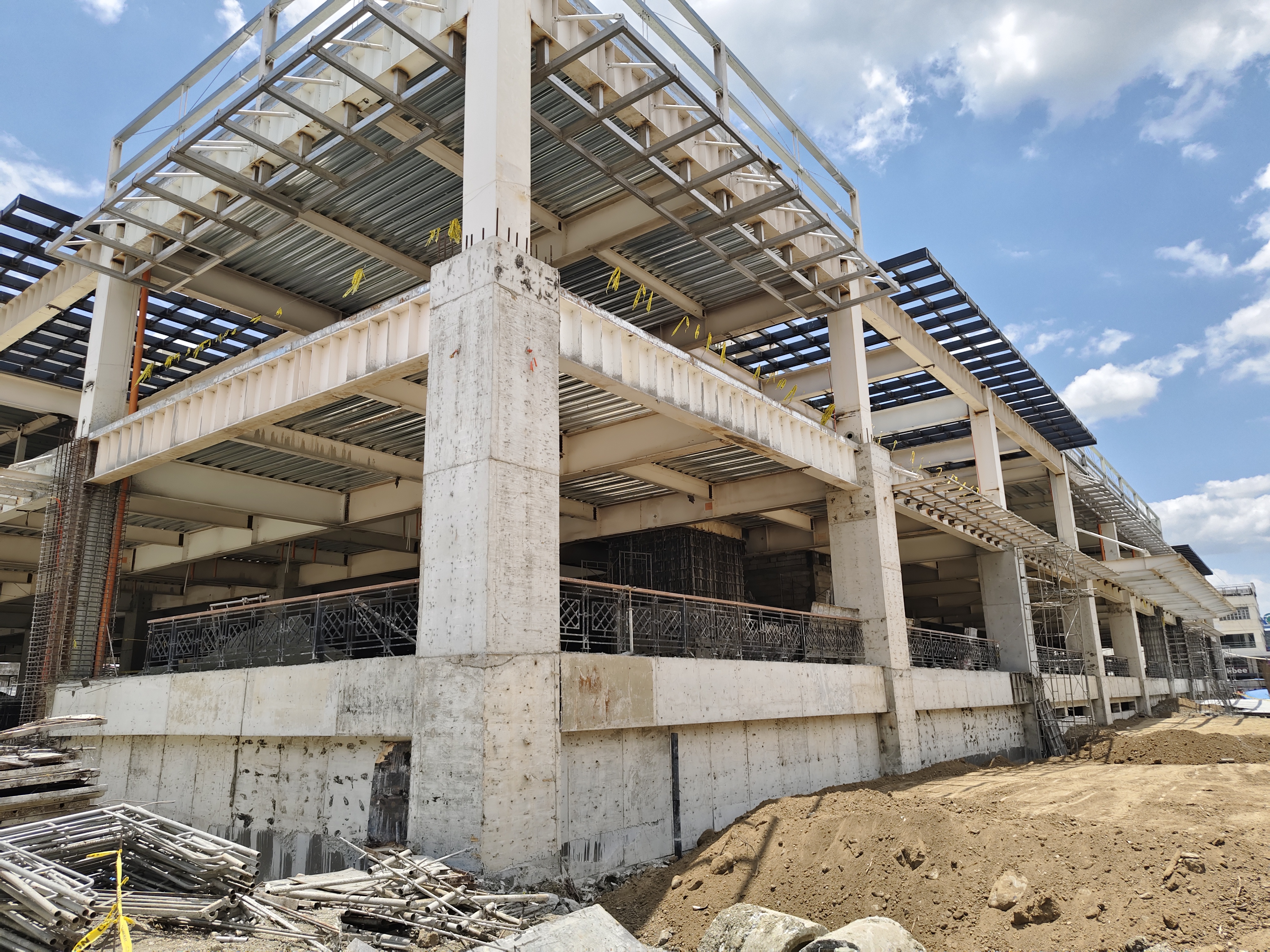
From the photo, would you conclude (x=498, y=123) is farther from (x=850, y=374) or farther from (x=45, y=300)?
(x=45, y=300)

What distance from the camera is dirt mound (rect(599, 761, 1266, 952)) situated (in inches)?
316

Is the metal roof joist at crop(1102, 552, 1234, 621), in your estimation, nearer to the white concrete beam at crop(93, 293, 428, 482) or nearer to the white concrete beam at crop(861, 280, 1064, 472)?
the white concrete beam at crop(861, 280, 1064, 472)

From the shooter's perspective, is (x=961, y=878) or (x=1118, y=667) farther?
(x=1118, y=667)

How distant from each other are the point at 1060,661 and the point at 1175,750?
10.1 meters

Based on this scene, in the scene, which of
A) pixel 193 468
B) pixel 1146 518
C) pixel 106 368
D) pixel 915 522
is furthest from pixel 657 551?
pixel 1146 518

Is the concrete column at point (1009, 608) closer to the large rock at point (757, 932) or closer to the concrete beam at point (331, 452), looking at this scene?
the concrete beam at point (331, 452)

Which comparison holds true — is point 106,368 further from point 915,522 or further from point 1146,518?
point 1146,518

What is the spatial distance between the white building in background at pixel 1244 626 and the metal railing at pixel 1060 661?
222ft

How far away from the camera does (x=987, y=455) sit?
2650 centimetres

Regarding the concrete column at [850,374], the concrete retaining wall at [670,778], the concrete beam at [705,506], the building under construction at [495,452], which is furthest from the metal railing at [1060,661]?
the concrete retaining wall at [670,778]

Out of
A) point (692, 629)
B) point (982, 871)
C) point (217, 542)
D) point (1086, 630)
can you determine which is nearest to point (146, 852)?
point (692, 629)

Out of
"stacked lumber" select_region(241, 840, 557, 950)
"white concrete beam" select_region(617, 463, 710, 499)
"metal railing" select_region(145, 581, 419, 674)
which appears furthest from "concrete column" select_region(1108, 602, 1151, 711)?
"stacked lumber" select_region(241, 840, 557, 950)

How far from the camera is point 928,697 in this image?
18781mm

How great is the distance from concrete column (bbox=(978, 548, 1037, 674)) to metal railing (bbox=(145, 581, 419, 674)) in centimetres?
1962
